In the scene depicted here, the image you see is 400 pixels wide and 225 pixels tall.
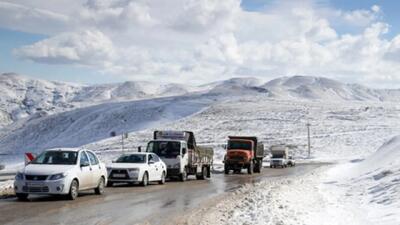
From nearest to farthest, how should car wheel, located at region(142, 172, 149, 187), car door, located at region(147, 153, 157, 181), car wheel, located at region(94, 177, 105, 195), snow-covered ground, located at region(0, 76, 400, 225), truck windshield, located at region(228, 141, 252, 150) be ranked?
snow-covered ground, located at region(0, 76, 400, 225) → car wheel, located at region(94, 177, 105, 195) → car wheel, located at region(142, 172, 149, 187) → car door, located at region(147, 153, 157, 181) → truck windshield, located at region(228, 141, 252, 150)

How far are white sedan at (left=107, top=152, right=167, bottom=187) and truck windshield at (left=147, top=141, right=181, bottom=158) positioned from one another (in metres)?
3.98

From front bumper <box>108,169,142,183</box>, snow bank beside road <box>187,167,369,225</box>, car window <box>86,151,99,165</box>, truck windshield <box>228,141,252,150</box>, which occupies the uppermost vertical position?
truck windshield <box>228,141,252,150</box>

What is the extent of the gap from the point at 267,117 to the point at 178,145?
3727 inches

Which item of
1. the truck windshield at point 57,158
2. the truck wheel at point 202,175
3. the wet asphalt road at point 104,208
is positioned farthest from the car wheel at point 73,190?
the truck wheel at point 202,175

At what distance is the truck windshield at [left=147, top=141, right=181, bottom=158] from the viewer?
1293 inches

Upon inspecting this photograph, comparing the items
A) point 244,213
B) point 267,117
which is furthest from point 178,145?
point 267,117

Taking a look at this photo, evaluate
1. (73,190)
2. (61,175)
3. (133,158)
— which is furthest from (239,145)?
(61,175)

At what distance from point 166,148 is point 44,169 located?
1491 cm

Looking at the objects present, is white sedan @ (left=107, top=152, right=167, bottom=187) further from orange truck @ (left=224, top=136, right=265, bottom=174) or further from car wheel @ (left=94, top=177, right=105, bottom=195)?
orange truck @ (left=224, top=136, right=265, bottom=174)

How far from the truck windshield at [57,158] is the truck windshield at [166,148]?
1284 cm

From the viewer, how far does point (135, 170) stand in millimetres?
26438

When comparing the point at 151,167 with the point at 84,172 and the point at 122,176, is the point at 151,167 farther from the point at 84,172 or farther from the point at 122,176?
the point at 84,172

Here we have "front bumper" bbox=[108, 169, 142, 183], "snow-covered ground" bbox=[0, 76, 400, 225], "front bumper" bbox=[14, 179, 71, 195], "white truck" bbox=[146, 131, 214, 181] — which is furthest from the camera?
"white truck" bbox=[146, 131, 214, 181]

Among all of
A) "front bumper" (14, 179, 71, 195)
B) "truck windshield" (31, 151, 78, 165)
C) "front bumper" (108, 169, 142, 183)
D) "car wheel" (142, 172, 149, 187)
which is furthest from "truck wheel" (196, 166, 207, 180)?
"front bumper" (14, 179, 71, 195)
